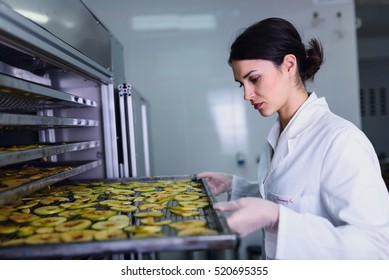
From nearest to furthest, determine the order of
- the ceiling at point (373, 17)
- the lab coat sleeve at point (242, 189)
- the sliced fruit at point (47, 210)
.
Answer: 1. the sliced fruit at point (47, 210)
2. the lab coat sleeve at point (242, 189)
3. the ceiling at point (373, 17)

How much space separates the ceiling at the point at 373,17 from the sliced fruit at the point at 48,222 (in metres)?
3.74

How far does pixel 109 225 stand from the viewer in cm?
108

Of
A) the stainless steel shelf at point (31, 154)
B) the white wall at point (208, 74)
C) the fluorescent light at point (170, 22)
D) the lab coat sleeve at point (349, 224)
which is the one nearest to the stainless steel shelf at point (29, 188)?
the stainless steel shelf at point (31, 154)

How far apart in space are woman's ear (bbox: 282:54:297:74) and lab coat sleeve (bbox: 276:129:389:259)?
1.55 feet

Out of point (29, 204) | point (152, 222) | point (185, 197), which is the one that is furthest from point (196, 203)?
point (29, 204)

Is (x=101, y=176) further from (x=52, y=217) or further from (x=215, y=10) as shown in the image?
(x=215, y=10)

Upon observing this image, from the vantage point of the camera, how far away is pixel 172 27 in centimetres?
344

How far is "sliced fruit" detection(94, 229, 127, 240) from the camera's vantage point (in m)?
0.93

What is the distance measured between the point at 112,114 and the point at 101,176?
1.29ft

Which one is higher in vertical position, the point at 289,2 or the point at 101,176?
the point at 289,2

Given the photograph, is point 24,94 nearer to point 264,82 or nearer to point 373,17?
point 264,82

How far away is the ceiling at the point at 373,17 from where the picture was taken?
142 inches

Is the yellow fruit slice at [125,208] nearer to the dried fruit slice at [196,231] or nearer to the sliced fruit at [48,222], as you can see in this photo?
the sliced fruit at [48,222]
